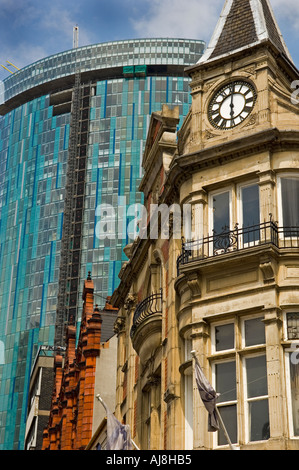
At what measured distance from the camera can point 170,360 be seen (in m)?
29.3

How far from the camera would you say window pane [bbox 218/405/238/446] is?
1006 inches

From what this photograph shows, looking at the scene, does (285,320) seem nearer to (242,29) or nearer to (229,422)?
(229,422)

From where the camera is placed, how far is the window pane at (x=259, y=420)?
24922mm

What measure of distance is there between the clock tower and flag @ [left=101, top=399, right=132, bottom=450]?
1012cm

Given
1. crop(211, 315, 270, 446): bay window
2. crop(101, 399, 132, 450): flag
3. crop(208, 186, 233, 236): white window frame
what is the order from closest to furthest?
crop(211, 315, 270, 446): bay window → crop(101, 399, 132, 450): flag → crop(208, 186, 233, 236): white window frame

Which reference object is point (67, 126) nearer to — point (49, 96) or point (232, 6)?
point (49, 96)

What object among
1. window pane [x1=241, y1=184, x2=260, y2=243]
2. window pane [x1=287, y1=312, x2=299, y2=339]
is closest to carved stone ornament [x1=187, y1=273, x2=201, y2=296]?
window pane [x1=241, y1=184, x2=260, y2=243]

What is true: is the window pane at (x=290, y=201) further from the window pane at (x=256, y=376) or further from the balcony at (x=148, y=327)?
the balcony at (x=148, y=327)

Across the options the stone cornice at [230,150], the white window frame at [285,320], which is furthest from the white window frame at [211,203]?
the white window frame at [285,320]

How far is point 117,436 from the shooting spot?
27797 mm

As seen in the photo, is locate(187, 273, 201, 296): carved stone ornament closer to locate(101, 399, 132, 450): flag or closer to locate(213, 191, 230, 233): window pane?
locate(213, 191, 230, 233): window pane

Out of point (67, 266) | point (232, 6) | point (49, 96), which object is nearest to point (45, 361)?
point (67, 266)

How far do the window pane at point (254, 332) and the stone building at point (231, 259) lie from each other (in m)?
0.03

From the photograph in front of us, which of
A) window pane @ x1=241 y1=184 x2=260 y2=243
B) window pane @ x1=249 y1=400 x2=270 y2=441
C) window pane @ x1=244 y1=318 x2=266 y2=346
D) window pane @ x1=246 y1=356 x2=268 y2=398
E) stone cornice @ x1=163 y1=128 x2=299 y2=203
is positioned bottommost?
window pane @ x1=249 y1=400 x2=270 y2=441
